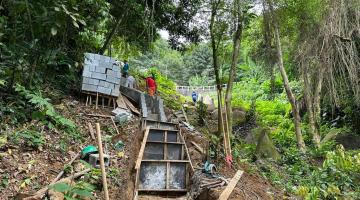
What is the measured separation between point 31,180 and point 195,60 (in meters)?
34.5

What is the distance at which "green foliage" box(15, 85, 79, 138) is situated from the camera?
5.69 meters

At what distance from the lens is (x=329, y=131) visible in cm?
1209

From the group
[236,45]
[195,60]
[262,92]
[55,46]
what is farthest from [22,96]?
[195,60]

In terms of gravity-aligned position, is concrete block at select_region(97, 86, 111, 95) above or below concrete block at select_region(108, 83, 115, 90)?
below

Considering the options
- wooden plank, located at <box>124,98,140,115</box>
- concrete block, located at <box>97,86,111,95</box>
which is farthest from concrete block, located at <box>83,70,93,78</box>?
wooden plank, located at <box>124,98,140,115</box>

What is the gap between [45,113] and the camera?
235 inches

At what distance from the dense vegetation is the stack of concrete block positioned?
0.44 metres

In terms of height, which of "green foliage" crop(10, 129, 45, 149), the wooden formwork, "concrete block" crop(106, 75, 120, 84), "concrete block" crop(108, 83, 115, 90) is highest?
"concrete block" crop(106, 75, 120, 84)

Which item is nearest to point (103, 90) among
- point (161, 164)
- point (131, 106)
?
point (131, 106)

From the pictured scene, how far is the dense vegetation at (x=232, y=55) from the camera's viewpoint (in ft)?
18.0

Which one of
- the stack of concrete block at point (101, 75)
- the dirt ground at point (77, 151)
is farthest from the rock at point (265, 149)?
the stack of concrete block at point (101, 75)

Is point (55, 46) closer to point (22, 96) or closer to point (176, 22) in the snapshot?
point (22, 96)

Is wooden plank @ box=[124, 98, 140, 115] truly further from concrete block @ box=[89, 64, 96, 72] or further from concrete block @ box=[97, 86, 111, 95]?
concrete block @ box=[89, 64, 96, 72]

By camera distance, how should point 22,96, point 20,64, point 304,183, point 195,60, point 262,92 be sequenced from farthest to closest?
point 195,60
point 262,92
point 304,183
point 22,96
point 20,64
